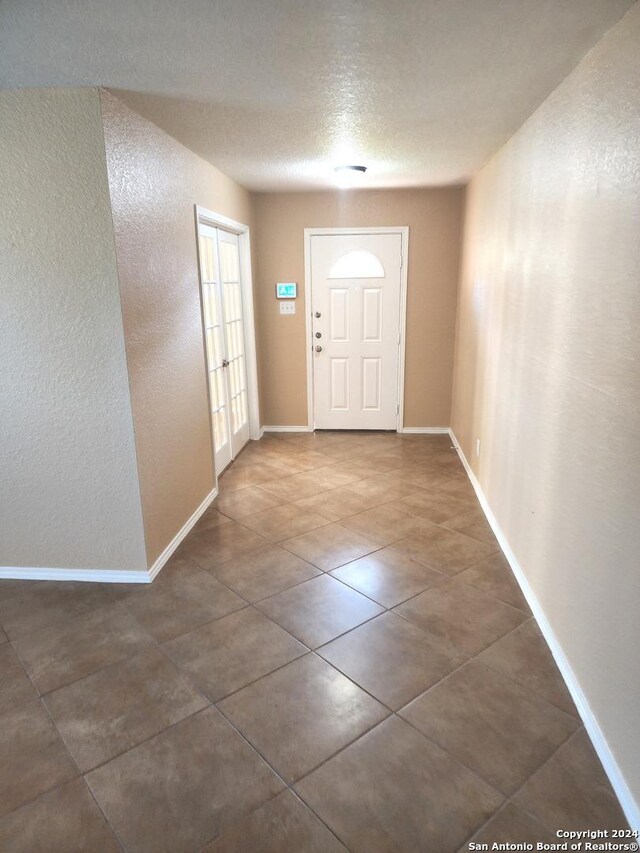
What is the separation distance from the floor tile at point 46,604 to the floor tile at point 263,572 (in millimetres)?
638

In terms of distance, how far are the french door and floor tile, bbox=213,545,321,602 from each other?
1276 mm

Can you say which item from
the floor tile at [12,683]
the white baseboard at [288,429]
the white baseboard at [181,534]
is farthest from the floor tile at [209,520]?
the white baseboard at [288,429]

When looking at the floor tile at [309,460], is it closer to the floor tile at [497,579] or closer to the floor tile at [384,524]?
the floor tile at [384,524]

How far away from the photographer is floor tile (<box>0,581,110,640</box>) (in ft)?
8.04

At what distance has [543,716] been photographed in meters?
1.86

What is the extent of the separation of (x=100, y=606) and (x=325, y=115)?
271 centimetres

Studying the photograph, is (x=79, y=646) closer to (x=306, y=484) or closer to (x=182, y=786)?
(x=182, y=786)

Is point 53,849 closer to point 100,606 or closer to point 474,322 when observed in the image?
point 100,606

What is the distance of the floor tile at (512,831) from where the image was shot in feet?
4.76

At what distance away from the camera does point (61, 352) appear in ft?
8.21

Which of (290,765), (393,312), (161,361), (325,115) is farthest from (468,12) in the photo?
(393,312)

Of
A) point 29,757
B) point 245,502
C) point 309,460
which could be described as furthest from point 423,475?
point 29,757

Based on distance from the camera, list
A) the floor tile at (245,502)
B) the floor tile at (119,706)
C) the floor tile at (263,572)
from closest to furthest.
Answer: the floor tile at (119,706)
the floor tile at (263,572)
the floor tile at (245,502)

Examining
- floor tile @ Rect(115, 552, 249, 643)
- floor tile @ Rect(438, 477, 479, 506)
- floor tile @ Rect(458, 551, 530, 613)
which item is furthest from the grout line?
floor tile @ Rect(438, 477, 479, 506)
